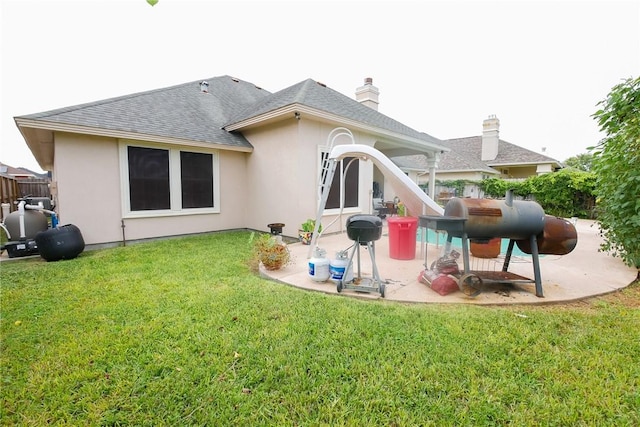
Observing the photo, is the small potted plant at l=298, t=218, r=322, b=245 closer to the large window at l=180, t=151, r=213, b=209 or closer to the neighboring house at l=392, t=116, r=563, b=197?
the large window at l=180, t=151, r=213, b=209

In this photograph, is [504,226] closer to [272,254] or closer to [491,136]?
[272,254]

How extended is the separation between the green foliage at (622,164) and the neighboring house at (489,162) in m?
14.5

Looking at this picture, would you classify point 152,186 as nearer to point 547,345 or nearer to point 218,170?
point 218,170

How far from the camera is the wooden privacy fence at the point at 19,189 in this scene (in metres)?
11.0

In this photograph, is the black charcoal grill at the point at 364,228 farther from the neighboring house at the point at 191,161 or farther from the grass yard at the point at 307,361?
the neighboring house at the point at 191,161

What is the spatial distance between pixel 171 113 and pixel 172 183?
7.72ft

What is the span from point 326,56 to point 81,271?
33.5 ft

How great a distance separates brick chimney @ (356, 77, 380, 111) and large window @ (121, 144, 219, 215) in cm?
849

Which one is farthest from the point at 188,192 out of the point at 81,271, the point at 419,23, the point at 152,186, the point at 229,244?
the point at 419,23

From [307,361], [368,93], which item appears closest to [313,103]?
[307,361]

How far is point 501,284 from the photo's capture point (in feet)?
13.5

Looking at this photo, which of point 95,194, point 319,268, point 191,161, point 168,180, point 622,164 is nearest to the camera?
point 319,268

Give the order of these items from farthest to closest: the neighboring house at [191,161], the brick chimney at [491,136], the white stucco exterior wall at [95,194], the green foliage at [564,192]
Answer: the brick chimney at [491,136]
the green foliage at [564,192]
the neighboring house at [191,161]
the white stucco exterior wall at [95,194]

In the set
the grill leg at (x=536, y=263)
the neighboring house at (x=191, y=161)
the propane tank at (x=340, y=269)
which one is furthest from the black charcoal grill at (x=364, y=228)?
the neighboring house at (x=191, y=161)
